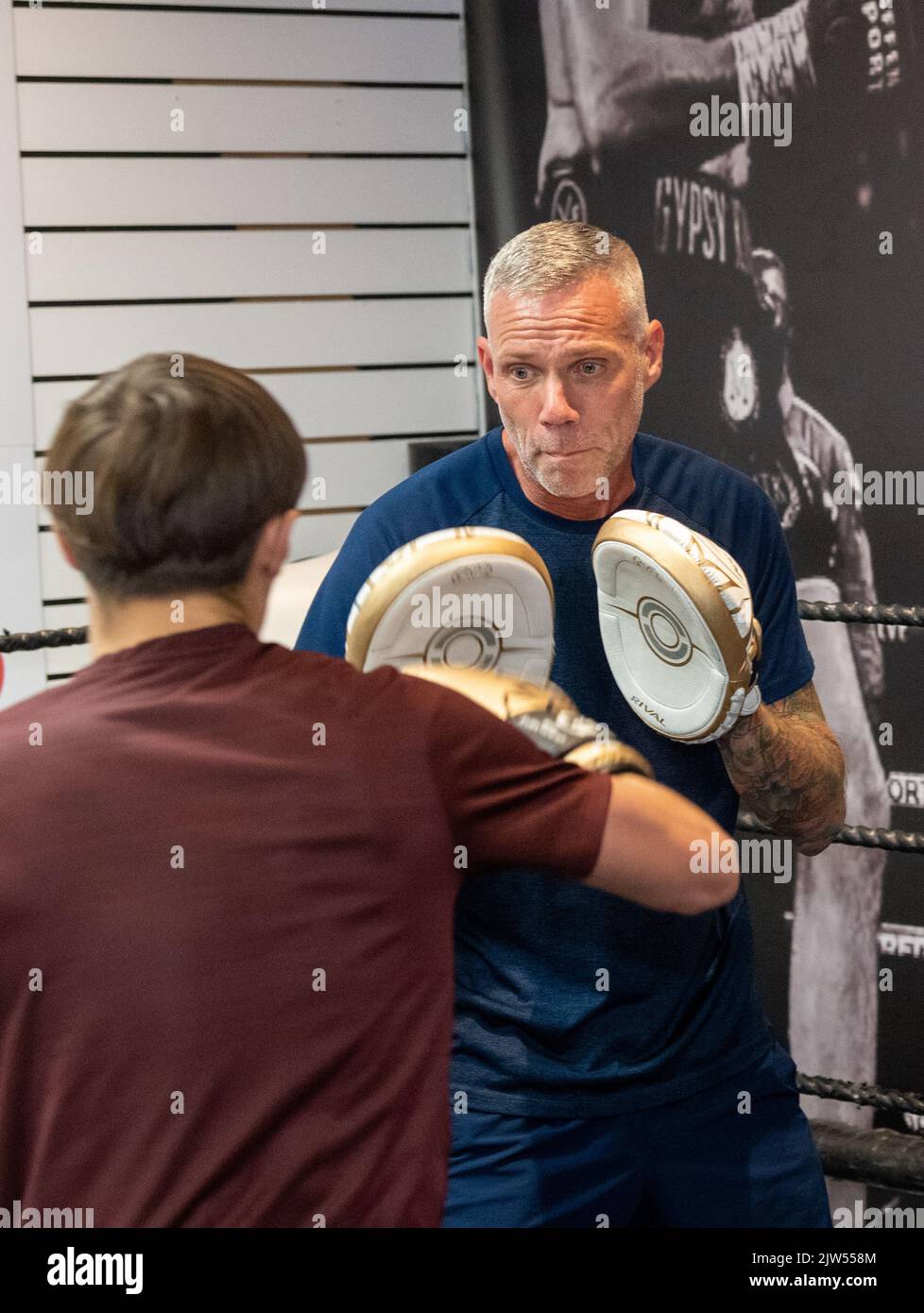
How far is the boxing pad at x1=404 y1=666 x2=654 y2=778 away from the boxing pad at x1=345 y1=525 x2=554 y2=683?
0.69 ft

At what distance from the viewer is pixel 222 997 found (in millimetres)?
1054

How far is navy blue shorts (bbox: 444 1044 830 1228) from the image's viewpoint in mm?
1714

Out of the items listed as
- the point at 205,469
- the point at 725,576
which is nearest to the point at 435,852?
the point at 205,469

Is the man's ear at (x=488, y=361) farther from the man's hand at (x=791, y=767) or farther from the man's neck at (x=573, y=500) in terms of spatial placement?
the man's hand at (x=791, y=767)

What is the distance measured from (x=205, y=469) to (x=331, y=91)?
3648 millimetres

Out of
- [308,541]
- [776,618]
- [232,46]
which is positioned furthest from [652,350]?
[232,46]

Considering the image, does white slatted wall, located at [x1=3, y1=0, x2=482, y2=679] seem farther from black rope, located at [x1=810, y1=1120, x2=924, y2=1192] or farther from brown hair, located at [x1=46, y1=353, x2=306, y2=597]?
brown hair, located at [x1=46, y1=353, x2=306, y2=597]

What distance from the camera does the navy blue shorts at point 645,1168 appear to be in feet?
5.62

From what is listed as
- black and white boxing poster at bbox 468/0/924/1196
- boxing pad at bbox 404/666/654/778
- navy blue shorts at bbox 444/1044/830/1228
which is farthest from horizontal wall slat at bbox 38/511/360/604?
boxing pad at bbox 404/666/654/778

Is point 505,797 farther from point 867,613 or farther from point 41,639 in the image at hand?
point 41,639

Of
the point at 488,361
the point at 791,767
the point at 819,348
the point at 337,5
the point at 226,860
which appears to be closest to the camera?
the point at 226,860

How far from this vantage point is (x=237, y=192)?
4316 mm

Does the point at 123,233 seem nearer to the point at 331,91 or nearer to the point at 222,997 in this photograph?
the point at 331,91

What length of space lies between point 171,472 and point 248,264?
3465 mm
